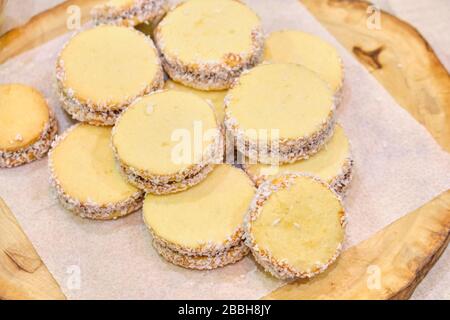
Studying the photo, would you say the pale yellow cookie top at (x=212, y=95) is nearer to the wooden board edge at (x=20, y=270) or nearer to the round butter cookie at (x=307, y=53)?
the round butter cookie at (x=307, y=53)

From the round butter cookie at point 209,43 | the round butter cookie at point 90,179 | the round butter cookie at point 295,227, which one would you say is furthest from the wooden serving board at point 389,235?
the round butter cookie at point 209,43

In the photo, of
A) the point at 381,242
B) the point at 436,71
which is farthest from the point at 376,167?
the point at 436,71

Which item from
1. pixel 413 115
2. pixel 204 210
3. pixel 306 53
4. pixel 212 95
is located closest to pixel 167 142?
pixel 204 210

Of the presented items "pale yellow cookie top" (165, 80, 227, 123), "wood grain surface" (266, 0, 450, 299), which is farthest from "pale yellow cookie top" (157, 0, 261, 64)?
"wood grain surface" (266, 0, 450, 299)

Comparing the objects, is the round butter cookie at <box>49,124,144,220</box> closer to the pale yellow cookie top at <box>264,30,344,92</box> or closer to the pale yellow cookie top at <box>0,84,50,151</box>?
the pale yellow cookie top at <box>0,84,50,151</box>

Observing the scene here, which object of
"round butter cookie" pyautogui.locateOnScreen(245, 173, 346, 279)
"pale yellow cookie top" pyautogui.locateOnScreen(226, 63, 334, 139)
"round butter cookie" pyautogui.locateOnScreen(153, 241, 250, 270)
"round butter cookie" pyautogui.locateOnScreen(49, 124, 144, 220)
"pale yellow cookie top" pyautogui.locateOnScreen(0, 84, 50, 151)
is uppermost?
"pale yellow cookie top" pyautogui.locateOnScreen(0, 84, 50, 151)

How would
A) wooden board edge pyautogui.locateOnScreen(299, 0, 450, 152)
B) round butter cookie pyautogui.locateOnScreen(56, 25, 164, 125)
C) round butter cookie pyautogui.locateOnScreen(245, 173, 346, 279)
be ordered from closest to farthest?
round butter cookie pyautogui.locateOnScreen(245, 173, 346, 279) → round butter cookie pyautogui.locateOnScreen(56, 25, 164, 125) → wooden board edge pyautogui.locateOnScreen(299, 0, 450, 152)
